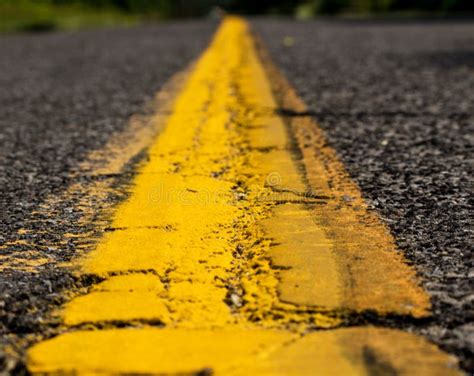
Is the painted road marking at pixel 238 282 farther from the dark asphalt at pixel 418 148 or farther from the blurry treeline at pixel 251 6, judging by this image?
the blurry treeline at pixel 251 6

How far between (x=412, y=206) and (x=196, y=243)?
0.52 meters

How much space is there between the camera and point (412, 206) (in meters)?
1.78

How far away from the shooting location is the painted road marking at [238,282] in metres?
1.07

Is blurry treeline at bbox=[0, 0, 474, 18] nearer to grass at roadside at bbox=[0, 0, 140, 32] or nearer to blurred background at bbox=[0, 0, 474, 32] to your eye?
blurred background at bbox=[0, 0, 474, 32]

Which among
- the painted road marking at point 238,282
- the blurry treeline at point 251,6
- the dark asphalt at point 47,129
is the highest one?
the painted road marking at point 238,282

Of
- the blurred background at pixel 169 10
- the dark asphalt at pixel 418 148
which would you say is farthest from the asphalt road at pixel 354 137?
the blurred background at pixel 169 10

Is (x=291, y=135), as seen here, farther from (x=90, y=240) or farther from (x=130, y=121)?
(x=90, y=240)

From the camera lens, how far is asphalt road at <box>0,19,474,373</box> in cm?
130

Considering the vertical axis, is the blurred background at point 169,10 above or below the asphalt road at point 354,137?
below

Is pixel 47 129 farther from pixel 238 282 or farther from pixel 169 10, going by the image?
pixel 169 10

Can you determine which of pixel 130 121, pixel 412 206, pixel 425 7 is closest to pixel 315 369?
pixel 412 206

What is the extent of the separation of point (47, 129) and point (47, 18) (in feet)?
59.8

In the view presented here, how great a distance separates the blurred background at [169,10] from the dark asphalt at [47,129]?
423 inches

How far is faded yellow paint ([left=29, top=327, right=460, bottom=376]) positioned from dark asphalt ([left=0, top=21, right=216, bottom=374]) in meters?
0.08
